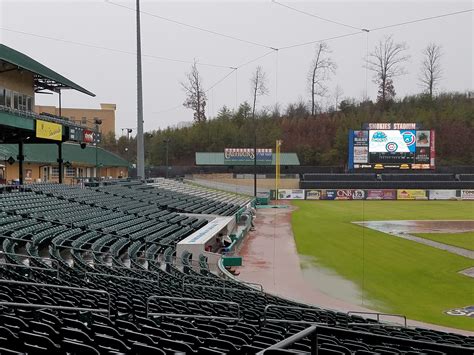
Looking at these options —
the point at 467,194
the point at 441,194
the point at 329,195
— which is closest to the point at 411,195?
the point at 441,194

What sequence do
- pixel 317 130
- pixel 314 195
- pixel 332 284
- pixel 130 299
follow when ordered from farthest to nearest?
pixel 317 130 < pixel 314 195 < pixel 332 284 < pixel 130 299

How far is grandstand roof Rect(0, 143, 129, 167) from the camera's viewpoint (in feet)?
157

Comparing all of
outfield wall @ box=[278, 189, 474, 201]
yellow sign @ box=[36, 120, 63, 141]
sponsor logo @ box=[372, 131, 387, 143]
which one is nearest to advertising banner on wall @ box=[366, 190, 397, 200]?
outfield wall @ box=[278, 189, 474, 201]

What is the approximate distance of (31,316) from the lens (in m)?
6.48

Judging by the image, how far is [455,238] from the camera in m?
34.9

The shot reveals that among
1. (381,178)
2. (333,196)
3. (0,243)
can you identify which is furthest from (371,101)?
(0,243)

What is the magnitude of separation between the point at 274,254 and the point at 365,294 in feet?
29.0

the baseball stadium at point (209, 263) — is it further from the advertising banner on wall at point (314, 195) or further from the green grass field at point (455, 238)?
the advertising banner on wall at point (314, 195)

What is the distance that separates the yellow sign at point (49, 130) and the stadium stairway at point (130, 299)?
2954 millimetres

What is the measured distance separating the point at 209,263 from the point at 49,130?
43.4 feet

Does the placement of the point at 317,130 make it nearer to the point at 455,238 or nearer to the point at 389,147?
the point at 389,147

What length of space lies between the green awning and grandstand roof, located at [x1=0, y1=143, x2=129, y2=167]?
10.0 meters

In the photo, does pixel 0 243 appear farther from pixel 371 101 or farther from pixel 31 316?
pixel 371 101

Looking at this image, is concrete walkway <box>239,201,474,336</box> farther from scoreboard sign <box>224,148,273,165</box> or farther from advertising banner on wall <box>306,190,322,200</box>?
scoreboard sign <box>224,148,273,165</box>
